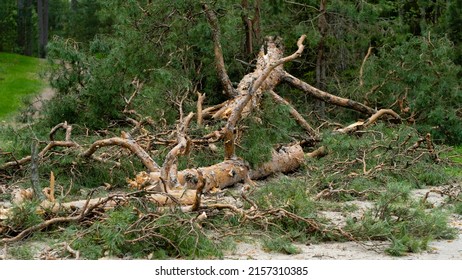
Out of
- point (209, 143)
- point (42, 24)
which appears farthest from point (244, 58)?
point (42, 24)

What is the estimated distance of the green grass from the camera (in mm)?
21736

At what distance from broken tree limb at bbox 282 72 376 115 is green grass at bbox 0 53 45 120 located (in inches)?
255

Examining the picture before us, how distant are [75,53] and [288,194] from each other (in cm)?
572

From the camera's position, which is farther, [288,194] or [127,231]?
[288,194]

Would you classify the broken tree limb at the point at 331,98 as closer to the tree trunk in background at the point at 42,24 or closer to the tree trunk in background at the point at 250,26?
the tree trunk in background at the point at 250,26

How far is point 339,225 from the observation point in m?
7.82

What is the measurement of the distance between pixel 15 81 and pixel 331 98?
16750 mm

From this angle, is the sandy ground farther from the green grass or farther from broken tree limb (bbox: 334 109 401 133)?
the green grass

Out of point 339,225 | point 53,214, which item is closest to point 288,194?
point 339,225

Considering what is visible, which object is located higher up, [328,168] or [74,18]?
[328,168]

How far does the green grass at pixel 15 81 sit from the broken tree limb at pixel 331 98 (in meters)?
6.47

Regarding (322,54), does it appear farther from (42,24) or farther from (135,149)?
(42,24)

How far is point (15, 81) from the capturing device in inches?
1118

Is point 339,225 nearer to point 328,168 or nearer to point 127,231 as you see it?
point 127,231
